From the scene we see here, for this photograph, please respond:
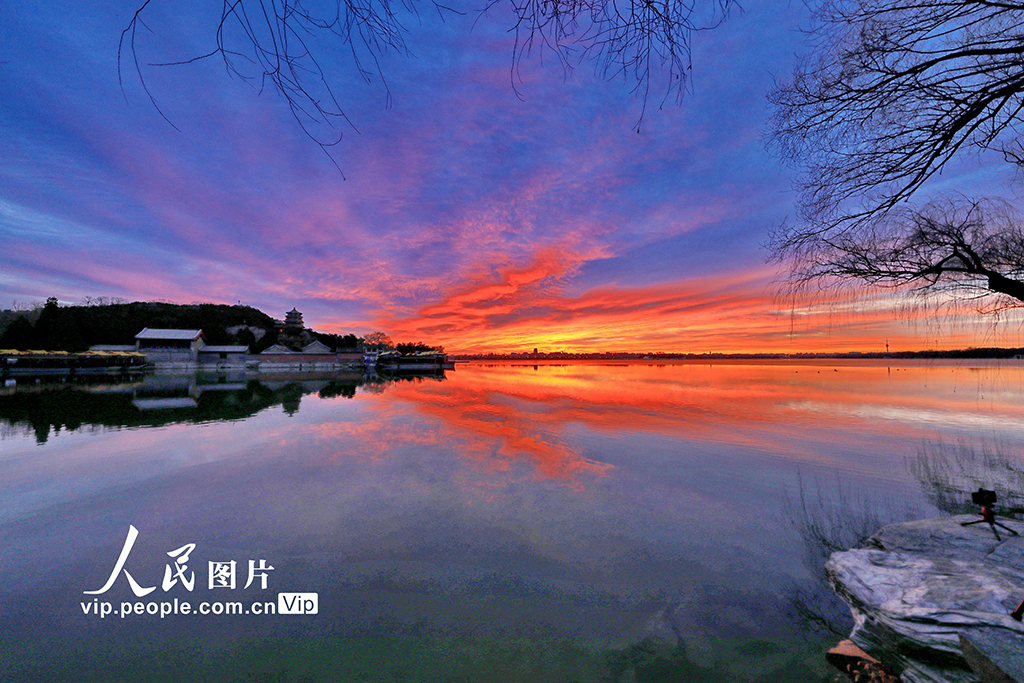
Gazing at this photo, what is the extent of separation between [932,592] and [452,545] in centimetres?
588

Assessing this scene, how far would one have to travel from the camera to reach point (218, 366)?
217ft

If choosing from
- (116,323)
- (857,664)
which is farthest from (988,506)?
(116,323)

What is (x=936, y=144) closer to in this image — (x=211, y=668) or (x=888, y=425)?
(x=211, y=668)

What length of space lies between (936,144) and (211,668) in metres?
9.07

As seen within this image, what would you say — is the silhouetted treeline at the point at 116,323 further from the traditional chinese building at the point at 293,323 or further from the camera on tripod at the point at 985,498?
the camera on tripod at the point at 985,498

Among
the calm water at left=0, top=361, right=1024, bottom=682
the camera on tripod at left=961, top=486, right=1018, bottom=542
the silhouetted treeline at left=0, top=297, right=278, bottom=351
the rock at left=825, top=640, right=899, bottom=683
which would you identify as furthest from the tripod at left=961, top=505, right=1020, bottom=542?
the silhouetted treeline at left=0, top=297, right=278, bottom=351

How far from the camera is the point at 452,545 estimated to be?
19.2 feet

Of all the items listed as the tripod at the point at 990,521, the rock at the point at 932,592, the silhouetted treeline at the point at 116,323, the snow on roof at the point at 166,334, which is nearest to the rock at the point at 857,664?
the rock at the point at 932,592

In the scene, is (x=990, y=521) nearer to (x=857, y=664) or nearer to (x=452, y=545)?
(x=857, y=664)

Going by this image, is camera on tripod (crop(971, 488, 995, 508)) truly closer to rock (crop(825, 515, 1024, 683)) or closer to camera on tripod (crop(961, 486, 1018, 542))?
camera on tripod (crop(961, 486, 1018, 542))

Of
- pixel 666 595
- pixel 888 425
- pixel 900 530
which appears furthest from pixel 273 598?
pixel 888 425

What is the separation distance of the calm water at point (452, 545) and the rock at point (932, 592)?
0.46 metres

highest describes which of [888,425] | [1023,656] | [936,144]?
[936,144]

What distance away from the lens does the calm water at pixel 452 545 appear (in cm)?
376
